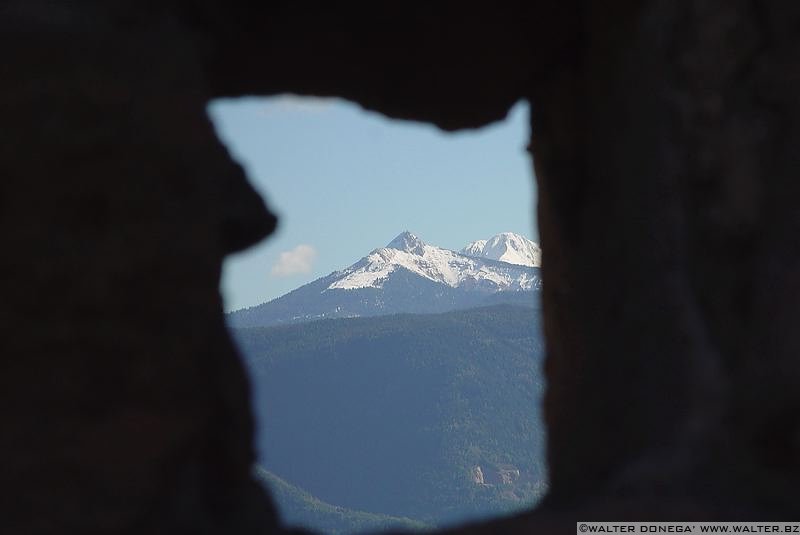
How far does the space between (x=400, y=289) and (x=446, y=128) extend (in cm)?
10388

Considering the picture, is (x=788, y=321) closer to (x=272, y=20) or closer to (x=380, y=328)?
(x=272, y=20)

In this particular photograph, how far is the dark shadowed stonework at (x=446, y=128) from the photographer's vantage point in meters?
3.31

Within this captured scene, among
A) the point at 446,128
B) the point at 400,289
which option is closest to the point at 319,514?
the point at 446,128

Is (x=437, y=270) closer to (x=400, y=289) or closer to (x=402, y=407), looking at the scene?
(x=400, y=289)

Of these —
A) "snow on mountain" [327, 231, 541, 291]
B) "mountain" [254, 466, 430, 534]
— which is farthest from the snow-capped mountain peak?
"mountain" [254, 466, 430, 534]

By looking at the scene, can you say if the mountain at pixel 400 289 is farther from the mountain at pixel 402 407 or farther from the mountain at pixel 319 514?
the mountain at pixel 319 514

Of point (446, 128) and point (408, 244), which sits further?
point (408, 244)

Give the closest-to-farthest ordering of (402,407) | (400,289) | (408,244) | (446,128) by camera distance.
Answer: (446,128)
(402,407)
(400,289)
(408,244)

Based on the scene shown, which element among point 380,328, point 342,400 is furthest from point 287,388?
point 380,328

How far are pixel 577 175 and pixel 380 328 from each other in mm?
54311

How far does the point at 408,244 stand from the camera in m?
149

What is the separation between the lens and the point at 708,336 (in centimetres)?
454

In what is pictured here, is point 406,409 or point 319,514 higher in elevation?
point 319,514

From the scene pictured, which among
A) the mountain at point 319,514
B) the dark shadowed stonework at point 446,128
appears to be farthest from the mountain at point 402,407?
the dark shadowed stonework at point 446,128
